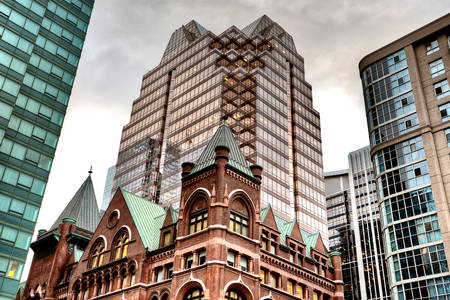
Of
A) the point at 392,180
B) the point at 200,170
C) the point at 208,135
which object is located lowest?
the point at 200,170

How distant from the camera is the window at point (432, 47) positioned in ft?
261

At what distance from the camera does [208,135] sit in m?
117

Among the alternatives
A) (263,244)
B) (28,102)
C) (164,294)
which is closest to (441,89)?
(263,244)

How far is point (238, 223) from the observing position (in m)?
44.9

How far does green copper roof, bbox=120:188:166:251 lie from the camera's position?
50.1 metres

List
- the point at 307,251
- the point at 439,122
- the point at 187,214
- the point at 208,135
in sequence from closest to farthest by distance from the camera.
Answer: the point at 187,214
the point at 307,251
the point at 439,122
the point at 208,135

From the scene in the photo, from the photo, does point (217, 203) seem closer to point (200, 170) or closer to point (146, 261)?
point (200, 170)

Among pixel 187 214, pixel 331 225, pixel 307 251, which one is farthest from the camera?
pixel 331 225

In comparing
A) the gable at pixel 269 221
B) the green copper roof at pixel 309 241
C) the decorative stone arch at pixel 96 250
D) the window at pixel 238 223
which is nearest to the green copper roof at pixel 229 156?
the window at pixel 238 223

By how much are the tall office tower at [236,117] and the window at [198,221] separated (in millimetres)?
63981

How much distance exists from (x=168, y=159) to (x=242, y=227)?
8476 cm

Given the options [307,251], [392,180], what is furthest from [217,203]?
[392,180]

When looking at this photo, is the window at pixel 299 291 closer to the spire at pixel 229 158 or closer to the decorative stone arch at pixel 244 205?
the decorative stone arch at pixel 244 205

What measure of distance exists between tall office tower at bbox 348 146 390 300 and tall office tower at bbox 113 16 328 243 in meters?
39.6
